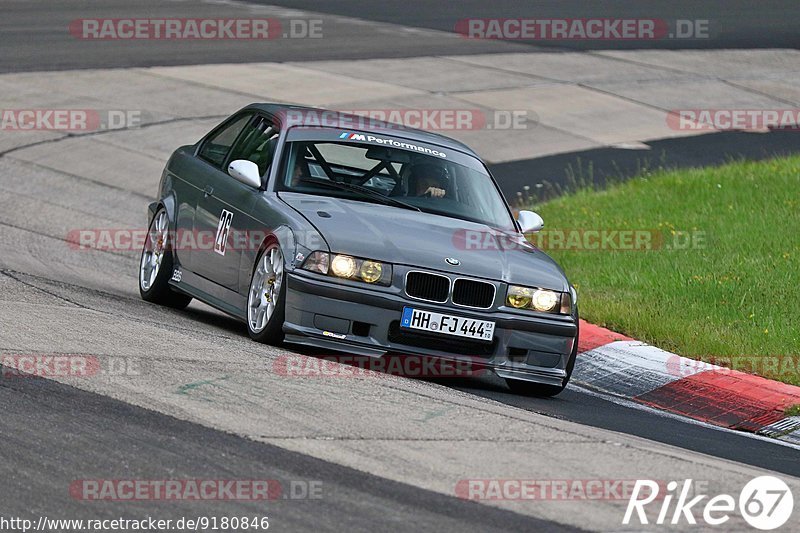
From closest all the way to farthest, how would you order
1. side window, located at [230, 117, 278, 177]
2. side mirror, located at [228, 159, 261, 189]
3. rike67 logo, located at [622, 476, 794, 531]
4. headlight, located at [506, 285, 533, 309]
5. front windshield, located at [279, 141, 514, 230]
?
rike67 logo, located at [622, 476, 794, 531] < headlight, located at [506, 285, 533, 309] < side mirror, located at [228, 159, 261, 189] < front windshield, located at [279, 141, 514, 230] < side window, located at [230, 117, 278, 177]

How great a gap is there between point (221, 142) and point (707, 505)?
5.80 m

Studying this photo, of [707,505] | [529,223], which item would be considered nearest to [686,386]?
[529,223]

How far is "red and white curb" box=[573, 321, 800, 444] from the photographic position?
29.7ft

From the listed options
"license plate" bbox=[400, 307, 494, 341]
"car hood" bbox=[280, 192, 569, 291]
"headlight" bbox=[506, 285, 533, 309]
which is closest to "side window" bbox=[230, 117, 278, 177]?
"car hood" bbox=[280, 192, 569, 291]

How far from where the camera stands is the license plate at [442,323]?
8523mm

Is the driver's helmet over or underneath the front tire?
over

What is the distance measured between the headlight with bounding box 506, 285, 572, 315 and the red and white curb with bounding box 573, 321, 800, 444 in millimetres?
1035

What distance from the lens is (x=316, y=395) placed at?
7301 mm

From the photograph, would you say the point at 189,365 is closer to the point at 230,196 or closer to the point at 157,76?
the point at 230,196

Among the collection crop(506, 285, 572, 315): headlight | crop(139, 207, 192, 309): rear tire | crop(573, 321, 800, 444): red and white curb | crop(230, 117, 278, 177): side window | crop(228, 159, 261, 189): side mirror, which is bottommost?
crop(573, 321, 800, 444): red and white curb

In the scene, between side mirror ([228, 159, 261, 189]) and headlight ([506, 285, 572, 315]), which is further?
side mirror ([228, 159, 261, 189])

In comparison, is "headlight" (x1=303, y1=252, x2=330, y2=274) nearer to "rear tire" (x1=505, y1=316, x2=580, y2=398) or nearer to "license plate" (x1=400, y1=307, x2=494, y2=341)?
"license plate" (x1=400, y1=307, x2=494, y2=341)

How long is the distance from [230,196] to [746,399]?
11.9 ft

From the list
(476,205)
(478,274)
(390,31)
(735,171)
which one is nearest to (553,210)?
(735,171)
